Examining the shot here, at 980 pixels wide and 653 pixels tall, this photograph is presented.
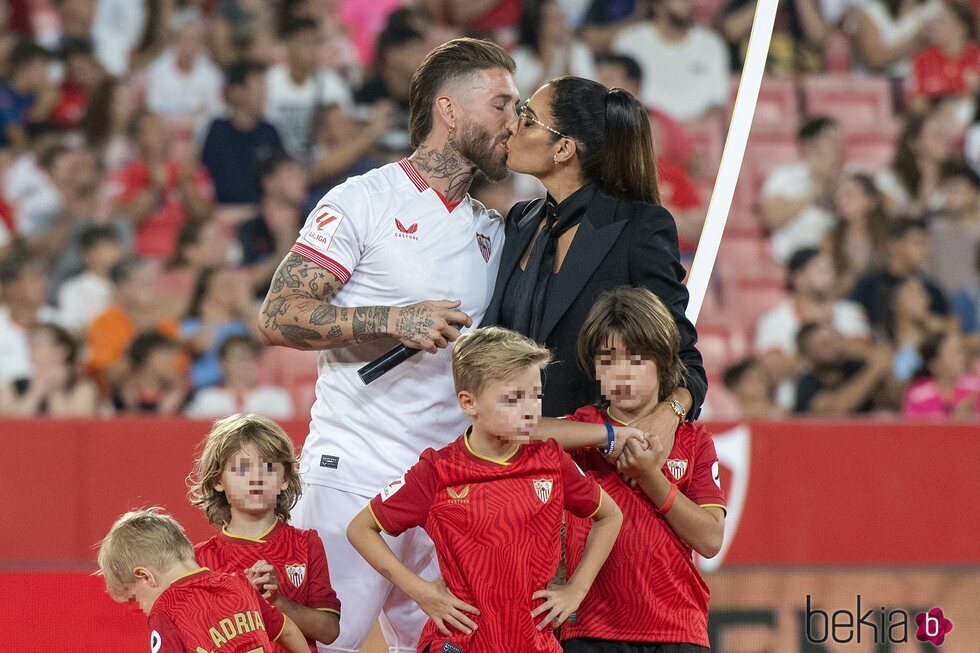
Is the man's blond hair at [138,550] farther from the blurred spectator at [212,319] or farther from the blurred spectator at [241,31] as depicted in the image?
the blurred spectator at [241,31]

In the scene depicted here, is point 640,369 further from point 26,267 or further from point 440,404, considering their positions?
point 26,267

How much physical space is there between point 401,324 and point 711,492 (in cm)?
96

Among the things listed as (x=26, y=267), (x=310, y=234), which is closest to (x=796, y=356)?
(x=26, y=267)

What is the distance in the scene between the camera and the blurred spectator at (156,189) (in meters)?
9.17

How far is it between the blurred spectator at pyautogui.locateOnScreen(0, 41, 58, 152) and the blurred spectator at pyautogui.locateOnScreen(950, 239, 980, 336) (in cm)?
645

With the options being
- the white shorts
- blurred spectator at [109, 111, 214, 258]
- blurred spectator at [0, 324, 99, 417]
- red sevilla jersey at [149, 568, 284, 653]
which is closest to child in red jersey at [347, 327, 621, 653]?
red sevilla jersey at [149, 568, 284, 653]

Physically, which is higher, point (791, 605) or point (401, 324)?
point (401, 324)

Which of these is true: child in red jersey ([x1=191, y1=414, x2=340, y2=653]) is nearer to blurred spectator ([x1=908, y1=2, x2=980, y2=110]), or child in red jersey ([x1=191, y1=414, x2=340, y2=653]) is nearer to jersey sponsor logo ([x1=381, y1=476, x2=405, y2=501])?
jersey sponsor logo ([x1=381, y1=476, x2=405, y2=501])

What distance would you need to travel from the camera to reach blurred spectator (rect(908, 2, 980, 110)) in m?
10.8

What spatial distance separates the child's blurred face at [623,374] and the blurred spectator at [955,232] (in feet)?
21.6

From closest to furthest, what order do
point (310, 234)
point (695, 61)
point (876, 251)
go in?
point (310, 234)
point (876, 251)
point (695, 61)

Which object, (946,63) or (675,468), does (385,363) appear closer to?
(675,468)

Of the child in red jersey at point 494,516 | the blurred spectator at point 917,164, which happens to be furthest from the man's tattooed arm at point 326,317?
the blurred spectator at point 917,164

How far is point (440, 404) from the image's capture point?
4.06 metres
